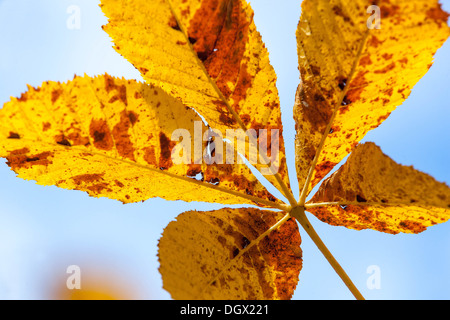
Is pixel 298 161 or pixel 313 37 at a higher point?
pixel 313 37

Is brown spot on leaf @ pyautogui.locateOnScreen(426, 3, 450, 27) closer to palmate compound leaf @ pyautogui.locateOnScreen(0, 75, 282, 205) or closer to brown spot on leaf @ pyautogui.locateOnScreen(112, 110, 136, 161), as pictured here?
palmate compound leaf @ pyautogui.locateOnScreen(0, 75, 282, 205)

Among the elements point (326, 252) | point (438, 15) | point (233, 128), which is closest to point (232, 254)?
point (326, 252)

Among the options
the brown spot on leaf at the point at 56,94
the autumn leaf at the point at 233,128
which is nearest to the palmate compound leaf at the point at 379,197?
the autumn leaf at the point at 233,128

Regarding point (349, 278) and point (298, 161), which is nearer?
point (349, 278)

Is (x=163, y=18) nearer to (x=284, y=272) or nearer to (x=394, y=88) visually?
(x=394, y=88)

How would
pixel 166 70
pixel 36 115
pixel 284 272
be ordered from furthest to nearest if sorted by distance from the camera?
pixel 284 272 → pixel 166 70 → pixel 36 115

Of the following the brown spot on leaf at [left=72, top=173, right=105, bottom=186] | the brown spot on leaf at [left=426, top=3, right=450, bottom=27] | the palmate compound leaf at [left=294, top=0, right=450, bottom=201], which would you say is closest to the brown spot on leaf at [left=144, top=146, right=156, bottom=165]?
the brown spot on leaf at [left=72, top=173, right=105, bottom=186]

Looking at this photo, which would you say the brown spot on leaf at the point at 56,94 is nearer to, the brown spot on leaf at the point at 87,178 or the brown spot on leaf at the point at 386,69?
the brown spot on leaf at the point at 87,178

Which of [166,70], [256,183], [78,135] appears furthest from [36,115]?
[256,183]

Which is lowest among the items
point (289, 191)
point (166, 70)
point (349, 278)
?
point (349, 278)
